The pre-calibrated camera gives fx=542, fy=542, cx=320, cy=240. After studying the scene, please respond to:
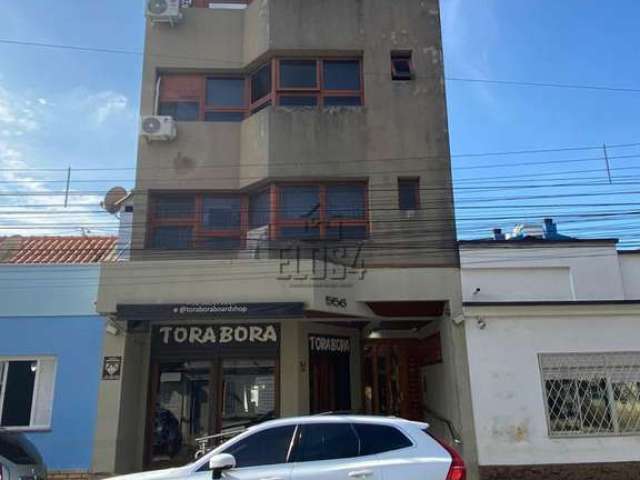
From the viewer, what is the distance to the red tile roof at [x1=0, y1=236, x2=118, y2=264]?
13.5 meters

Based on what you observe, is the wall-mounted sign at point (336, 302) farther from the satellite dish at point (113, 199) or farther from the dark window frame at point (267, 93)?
the satellite dish at point (113, 199)

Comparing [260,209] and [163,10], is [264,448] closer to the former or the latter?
[260,209]

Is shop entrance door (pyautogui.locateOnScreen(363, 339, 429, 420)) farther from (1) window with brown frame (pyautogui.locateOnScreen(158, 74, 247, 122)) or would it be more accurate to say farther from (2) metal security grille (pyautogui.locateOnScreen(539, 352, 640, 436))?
(1) window with brown frame (pyautogui.locateOnScreen(158, 74, 247, 122))

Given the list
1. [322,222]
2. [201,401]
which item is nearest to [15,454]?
[201,401]

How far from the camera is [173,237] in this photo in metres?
13.2

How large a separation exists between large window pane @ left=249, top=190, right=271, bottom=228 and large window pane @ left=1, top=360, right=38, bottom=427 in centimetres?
580

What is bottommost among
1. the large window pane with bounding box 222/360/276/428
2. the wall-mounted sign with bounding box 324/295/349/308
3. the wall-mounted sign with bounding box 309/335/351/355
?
the large window pane with bounding box 222/360/276/428

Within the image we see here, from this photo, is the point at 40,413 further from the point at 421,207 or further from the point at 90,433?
the point at 421,207

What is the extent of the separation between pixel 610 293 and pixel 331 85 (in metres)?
8.37

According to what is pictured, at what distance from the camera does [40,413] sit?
11633 millimetres

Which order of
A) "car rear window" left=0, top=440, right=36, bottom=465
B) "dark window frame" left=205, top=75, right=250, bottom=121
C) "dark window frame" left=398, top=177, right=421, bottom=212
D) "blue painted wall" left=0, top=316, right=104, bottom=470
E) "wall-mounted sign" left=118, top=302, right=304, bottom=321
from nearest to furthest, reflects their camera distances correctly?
"car rear window" left=0, top=440, right=36, bottom=465 → "wall-mounted sign" left=118, top=302, right=304, bottom=321 → "blue painted wall" left=0, top=316, right=104, bottom=470 → "dark window frame" left=398, top=177, right=421, bottom=212 → "dark window frame" left=205, top=75, right=250, bottom=121

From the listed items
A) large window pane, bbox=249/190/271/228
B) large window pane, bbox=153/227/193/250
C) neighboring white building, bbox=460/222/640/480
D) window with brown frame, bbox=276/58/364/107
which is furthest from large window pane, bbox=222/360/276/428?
window with brown frame, bbox=276/58/364/107

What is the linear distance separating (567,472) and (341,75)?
1053 cm

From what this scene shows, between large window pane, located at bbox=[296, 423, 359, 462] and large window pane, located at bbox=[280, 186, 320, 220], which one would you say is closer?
large window pane, located at bbox=[296, 423, 359, 462]
